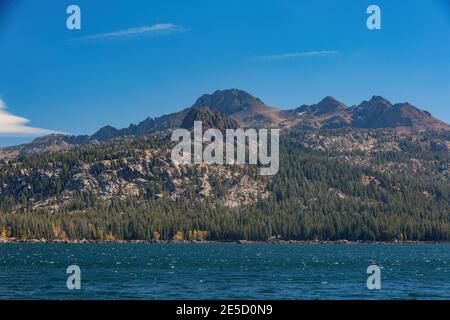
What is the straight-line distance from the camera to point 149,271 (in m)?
116

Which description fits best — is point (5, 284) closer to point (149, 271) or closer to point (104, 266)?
point (149, 271)

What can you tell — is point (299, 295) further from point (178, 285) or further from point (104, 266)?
point (104, 266)

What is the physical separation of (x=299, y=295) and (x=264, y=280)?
62.6 ft

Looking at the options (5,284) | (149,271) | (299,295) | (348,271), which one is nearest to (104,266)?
(149,271)

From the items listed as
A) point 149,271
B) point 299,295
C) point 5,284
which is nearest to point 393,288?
point 299,295

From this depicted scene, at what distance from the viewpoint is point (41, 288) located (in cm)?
8819
